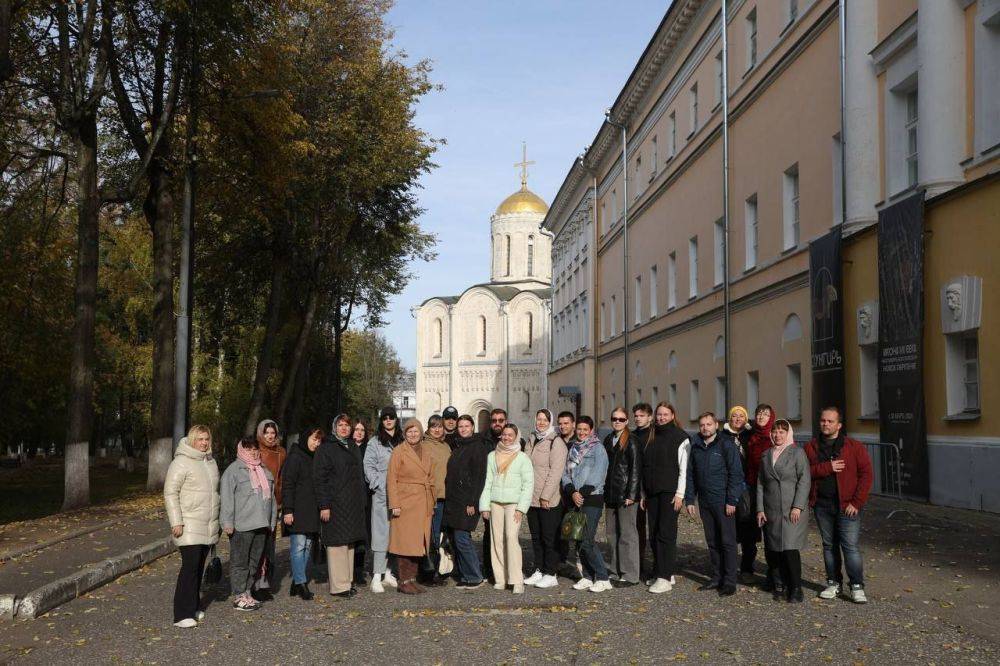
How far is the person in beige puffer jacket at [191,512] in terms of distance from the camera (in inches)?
376

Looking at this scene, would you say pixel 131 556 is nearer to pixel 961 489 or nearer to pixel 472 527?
pixel 472 527

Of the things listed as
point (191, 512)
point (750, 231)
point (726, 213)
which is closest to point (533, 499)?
point (191, 512)

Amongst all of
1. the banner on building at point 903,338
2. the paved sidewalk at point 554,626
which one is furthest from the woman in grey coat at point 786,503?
the banner on building at point 903,338

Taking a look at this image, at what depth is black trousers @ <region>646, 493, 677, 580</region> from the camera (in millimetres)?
11102

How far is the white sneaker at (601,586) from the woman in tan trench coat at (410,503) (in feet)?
5.48

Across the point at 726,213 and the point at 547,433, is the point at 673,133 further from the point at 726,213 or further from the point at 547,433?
the point at 547,433

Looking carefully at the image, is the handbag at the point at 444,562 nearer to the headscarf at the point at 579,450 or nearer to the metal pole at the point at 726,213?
the headscarf at the point at 579,450

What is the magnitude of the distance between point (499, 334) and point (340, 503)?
8390 centimetres

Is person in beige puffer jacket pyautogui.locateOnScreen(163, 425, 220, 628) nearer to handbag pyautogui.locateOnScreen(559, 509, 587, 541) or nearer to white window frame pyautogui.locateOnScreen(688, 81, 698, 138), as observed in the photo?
handbag pyautogui.locateOnScreen(559, 509, 587, 541)

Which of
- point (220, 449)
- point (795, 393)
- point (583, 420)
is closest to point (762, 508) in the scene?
point (583, 420)

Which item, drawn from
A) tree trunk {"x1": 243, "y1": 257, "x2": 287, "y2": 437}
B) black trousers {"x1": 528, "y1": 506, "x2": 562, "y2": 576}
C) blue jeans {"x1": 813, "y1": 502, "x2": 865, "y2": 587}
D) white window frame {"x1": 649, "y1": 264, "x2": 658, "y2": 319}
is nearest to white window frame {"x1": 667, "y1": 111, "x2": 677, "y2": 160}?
white window frame {"x1": 649, "y1": 264, "x2": 658, "y2": 319}

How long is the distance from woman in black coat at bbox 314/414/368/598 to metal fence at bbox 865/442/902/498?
10.2 metres

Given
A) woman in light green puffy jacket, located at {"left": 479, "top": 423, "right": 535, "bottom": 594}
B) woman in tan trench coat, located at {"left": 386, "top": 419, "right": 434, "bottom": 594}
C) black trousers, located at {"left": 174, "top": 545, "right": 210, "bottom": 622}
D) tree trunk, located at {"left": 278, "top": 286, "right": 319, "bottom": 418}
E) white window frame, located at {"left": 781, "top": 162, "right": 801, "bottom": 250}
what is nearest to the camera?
black trousers, located at {"left": 174, "top": 545, "right": 210, "bottom": 622}

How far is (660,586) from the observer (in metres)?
11.0
